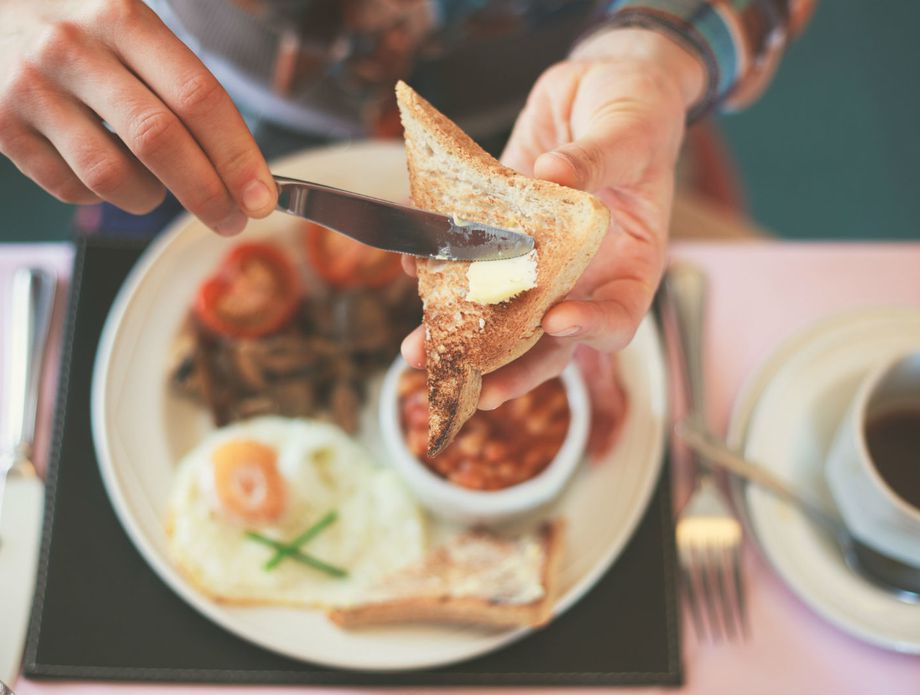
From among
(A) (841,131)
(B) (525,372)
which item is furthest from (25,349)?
(A) (841,131)

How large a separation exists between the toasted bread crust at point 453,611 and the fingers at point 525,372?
39cm

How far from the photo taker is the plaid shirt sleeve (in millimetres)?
1448

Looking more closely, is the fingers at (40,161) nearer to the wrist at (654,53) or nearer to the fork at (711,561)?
the wrist at (654,53)

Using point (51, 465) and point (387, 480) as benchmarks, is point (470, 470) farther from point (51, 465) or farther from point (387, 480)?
point (51, 465)

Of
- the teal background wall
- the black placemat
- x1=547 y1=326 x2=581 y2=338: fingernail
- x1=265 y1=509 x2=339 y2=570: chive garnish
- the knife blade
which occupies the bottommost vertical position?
the black placemat

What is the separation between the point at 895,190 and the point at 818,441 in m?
2.06

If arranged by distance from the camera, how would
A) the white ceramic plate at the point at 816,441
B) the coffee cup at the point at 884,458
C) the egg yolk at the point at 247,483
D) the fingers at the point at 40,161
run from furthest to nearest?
1. the egg yolk at the point at 247,483
2. the white ceramic plate at the point at 816,441
3. the coffee cup at the point at 884,458
4. the fingers at the point at 40,161

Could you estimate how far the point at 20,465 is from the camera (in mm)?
1430

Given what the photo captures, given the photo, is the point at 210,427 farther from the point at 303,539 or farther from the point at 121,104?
the point at 121,104

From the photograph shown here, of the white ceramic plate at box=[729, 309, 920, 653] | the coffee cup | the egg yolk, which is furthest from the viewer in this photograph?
the egg yolk

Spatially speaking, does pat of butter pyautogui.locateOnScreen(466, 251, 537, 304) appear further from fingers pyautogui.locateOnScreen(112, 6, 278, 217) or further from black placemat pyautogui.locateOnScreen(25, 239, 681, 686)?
black placemat pyautogui.locateOnScreen(25, 239, 681, 686)

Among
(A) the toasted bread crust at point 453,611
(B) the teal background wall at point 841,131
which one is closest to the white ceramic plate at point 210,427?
(A) the toasted bread crust at point 453,611

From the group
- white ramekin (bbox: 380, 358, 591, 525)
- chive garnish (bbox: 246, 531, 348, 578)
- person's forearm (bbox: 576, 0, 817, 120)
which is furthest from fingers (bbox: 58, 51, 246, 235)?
person's forearm (bbox: 576, 0, 817, 120)

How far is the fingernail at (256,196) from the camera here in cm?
102
